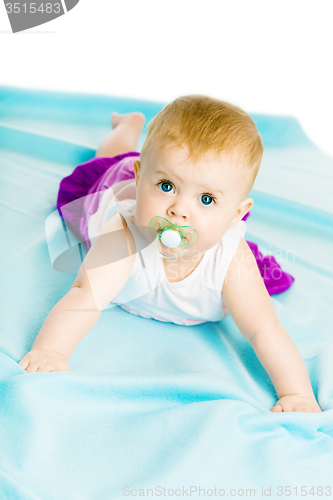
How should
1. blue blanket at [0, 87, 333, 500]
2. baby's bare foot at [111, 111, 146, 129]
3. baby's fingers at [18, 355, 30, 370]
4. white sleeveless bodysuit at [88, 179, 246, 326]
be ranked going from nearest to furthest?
blue blanket at [0, 87, 333, 500]
baby's fingers at [18, 355, 30, 370]
white sleeveless bodysuit at [88, 179, 246, 326]
baby's bare foot at [111, 111, 146, 129]

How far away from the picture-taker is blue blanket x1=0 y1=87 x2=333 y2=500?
628 mm

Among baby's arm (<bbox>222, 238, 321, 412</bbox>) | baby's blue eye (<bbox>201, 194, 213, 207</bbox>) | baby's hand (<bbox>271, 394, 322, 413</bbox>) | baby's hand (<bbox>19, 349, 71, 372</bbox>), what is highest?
baby's blue eye (<bbox>201, 194, 213, 207</bbox>)

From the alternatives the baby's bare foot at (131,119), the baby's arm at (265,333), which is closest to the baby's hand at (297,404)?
the baby's arm at (265,333)

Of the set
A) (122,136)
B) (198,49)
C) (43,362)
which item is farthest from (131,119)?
(43,362)

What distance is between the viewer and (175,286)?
925 mm

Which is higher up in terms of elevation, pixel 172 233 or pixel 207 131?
pixel 207 131

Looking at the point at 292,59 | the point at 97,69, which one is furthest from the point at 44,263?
the point at 292,59

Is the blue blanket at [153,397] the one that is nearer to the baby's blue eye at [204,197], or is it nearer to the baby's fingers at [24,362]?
the baby's fingers at [24,362]

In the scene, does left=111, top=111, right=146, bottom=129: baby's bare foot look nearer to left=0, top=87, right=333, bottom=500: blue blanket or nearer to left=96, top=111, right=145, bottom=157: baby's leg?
left=96, top=111, right=145, bottom=157: baby's leg

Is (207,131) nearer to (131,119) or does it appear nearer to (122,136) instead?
(122,136)

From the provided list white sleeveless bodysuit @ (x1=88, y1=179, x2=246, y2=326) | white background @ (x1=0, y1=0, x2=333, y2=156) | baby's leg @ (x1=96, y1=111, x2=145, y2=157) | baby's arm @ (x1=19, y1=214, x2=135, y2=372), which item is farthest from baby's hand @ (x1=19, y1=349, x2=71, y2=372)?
white background @ (x1=0, y1=0, x2=333, y2=156)

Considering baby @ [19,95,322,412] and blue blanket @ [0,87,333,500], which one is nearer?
blue blanket @ [0,87,333,500]

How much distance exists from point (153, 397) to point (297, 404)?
253mm

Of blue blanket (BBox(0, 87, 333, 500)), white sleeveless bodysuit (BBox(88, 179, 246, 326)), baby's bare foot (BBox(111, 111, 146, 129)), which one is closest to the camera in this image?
blue blanket (BBox(0, 87, 333, 500))
